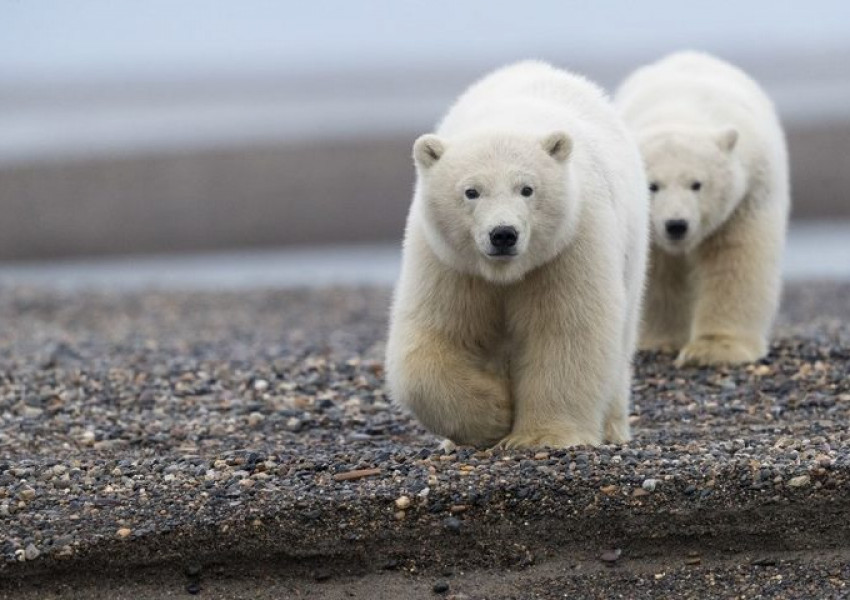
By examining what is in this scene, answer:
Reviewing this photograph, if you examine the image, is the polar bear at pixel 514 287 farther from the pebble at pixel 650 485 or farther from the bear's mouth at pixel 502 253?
the pebble at pixel 650 485

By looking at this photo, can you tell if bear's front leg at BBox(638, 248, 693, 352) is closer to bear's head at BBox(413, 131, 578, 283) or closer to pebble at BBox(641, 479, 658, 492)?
bear's head at BBox(413, 131, 578, 283)

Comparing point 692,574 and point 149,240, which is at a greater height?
point 692,574

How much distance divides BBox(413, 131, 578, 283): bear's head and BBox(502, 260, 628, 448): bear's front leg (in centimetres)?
19

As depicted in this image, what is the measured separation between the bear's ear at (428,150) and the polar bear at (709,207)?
7.70ft

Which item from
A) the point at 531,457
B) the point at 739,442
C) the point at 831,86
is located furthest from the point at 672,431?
the point at 831,86

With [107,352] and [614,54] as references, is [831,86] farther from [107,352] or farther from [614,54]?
[107,352]

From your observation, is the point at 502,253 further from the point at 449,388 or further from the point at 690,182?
the point at 690,182

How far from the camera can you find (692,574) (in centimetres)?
520

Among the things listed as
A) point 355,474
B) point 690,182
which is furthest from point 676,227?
point 355,474

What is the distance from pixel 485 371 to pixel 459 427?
24cm

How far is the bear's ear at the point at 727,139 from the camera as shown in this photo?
8.02 meters

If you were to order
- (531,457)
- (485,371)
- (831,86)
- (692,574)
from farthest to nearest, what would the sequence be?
(831,86)
(485,371)
(531,457)
(692,574)

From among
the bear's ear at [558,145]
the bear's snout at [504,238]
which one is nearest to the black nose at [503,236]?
the bear's snout at [504,238]

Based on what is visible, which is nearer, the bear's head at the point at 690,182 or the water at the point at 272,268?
the bear's head at the point at 690,182
